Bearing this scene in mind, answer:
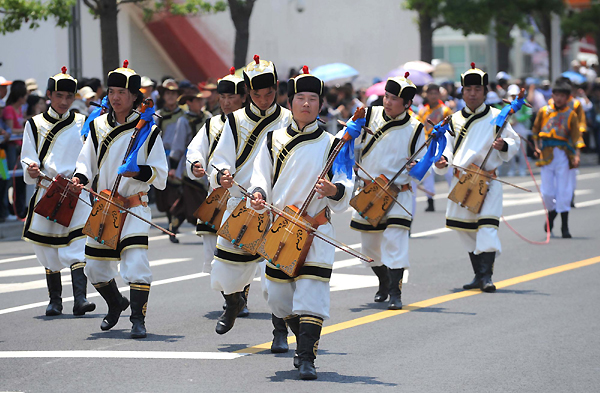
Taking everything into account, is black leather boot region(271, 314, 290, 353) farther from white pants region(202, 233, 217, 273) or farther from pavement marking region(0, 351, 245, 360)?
white pants region(202, 233, 217, 273)

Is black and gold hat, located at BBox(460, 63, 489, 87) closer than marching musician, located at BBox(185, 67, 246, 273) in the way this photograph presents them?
No

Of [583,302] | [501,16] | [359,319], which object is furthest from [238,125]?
[501,16]

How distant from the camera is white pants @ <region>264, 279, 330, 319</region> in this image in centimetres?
625

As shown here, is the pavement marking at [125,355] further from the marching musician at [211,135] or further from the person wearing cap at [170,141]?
the person wearing cap at [170,141]

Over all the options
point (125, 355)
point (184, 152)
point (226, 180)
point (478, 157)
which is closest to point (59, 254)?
point (125, 355)

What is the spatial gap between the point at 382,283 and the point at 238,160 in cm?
226

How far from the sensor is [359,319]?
27.5 ft

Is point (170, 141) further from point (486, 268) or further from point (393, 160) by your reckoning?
point (486, 268)

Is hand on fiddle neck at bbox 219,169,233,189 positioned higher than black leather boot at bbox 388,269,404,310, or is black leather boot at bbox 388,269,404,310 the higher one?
hand on fiddle neck at bbox 219,169,233,189

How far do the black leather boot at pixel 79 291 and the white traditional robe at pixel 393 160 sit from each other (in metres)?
2.63

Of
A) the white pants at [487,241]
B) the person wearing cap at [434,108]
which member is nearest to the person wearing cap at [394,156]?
the white pants at [487,241]

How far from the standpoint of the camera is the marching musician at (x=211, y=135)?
8.27 metres

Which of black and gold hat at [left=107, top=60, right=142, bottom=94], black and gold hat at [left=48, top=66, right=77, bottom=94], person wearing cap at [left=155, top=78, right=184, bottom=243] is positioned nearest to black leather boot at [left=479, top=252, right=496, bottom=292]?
black and gold hat at [left=107, top=60, right=142, bottom=94]

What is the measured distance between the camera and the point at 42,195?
28.3ft
